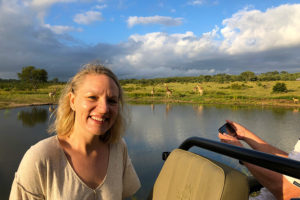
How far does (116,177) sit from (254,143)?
1.10 metres

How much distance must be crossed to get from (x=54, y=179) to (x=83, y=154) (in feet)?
0.76

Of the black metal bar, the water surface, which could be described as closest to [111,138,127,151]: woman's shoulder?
the black metal bar

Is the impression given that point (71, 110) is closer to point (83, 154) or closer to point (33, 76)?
point (83, 154)

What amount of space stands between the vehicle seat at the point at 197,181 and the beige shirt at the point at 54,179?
1.01ft

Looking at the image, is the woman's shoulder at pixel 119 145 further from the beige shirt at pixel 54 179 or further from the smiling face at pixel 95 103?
the smiling face at pixel 95 103

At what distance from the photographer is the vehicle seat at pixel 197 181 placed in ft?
2.72

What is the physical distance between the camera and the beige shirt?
3.78 feet

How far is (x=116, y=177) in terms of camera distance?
57.1 inches

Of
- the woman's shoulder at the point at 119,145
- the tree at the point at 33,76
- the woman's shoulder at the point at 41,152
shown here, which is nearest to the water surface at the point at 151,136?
the woman's shoulder at the point at 119,145

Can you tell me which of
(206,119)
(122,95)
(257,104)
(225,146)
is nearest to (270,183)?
(225,146)

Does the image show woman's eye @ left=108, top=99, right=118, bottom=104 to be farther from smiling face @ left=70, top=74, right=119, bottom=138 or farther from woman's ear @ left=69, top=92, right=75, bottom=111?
woman's ear @ left=69, top=92, right=75, bottom=111

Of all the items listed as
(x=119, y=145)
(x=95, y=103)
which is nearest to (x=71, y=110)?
(x=95, y=103)

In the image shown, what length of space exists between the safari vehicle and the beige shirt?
0.99 feet

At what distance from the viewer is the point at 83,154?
1396 millimetres
